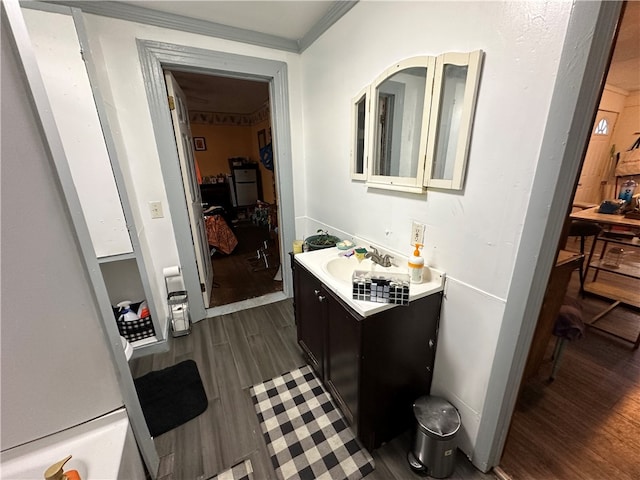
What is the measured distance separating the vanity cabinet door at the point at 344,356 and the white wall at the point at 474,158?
49cm

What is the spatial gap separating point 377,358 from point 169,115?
219 centimetres

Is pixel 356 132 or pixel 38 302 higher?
pixel 356 132

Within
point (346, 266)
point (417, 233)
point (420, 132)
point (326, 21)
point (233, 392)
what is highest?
point (326, 21)

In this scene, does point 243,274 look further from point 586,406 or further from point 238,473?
point 586,406

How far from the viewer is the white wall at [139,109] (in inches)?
64.8

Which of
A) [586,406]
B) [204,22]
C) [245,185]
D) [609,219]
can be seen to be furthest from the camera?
[245,185]

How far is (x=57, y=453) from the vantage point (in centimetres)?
87

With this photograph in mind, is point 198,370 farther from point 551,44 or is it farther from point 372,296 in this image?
point 551,44

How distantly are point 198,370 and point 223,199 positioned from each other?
15.1ft

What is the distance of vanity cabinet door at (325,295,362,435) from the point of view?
1.10 m

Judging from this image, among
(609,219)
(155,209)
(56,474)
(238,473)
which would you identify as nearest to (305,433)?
(238,473)

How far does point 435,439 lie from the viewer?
3.57 feet

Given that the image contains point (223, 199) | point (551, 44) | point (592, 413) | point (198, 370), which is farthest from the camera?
point (223, 199)

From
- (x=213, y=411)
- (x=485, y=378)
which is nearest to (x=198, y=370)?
(x=213, y=411)
